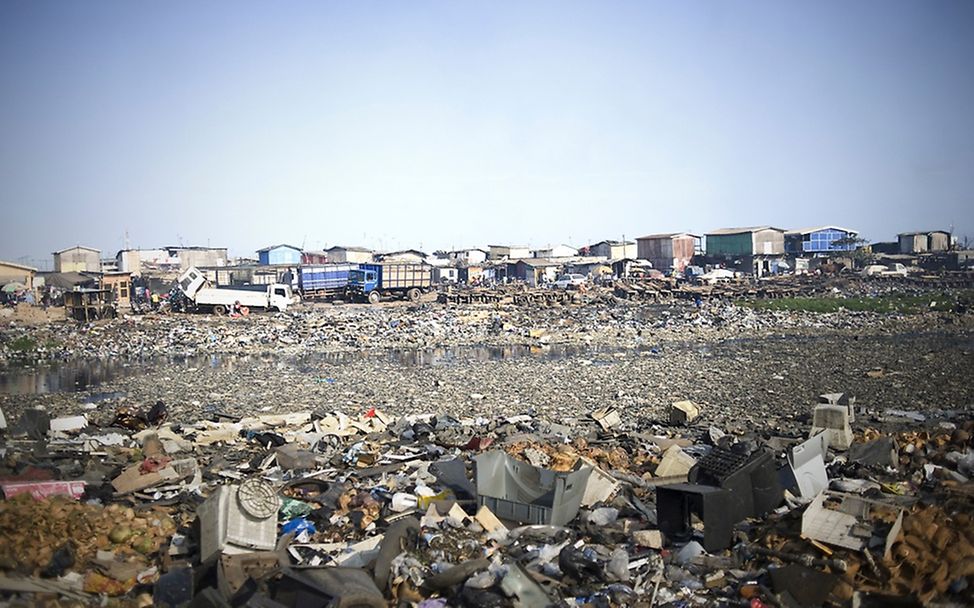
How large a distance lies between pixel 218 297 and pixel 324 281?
7.74m

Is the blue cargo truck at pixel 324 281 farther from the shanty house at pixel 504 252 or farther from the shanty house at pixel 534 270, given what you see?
the shanty house at pixel 504 252

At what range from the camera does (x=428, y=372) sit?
1641 centimetres

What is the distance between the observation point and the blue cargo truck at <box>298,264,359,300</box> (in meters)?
33.3

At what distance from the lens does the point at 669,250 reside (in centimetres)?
5100

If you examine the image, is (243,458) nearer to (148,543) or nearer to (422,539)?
(148,543)

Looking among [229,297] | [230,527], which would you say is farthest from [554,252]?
[230,527]

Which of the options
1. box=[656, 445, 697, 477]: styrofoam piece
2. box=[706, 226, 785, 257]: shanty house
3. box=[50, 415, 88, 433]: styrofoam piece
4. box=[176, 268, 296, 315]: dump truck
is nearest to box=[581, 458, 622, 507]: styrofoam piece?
box=[656, 445, 697, 477]: styrofoam piece

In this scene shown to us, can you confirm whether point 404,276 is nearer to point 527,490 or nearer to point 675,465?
point 675,465

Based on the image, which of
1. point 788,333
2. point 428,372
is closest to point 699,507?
point 428,372

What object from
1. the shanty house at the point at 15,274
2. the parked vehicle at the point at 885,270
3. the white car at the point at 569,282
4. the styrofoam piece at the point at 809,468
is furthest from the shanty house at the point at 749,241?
the styrofoam piece at the point at 809,468

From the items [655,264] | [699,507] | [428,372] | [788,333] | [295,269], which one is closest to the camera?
[699,507]

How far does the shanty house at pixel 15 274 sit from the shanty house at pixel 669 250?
129 ft

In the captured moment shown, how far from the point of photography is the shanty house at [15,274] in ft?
111

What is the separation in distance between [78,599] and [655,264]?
50.2 m
